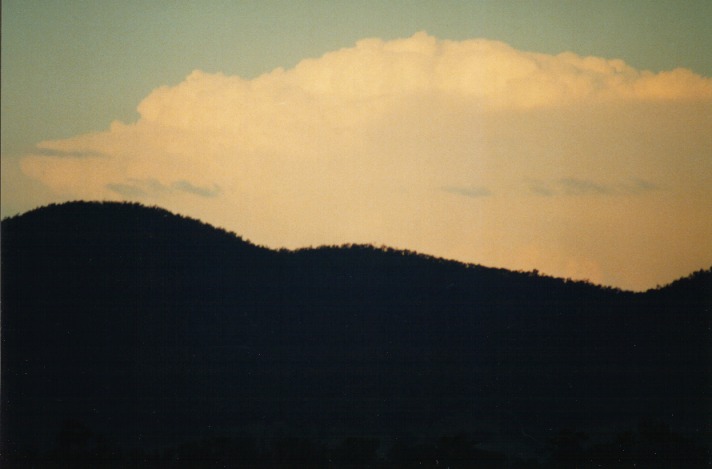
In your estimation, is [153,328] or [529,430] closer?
[529,430]

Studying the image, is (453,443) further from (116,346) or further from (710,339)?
(116,346)

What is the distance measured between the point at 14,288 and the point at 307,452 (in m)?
6.01

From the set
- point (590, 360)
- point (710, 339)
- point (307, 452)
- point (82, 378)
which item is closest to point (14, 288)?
point (82, 378)

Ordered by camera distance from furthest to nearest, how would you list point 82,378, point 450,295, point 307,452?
point 450,295 < point 82,378 < point 307,452

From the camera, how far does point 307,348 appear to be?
13055 mm

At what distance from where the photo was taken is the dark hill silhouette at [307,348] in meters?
12.0

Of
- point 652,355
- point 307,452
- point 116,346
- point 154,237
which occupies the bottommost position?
point 307,452

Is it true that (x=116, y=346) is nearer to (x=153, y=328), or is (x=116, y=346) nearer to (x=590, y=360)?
(x=153, y=328)

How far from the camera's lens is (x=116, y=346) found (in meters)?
12.9

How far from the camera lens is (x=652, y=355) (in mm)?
12977

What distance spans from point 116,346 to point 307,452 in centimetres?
388

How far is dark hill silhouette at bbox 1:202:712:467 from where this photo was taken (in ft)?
39.2

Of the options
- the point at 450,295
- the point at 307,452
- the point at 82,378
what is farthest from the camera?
the point at 450,295

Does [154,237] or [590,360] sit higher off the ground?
[154,237]
